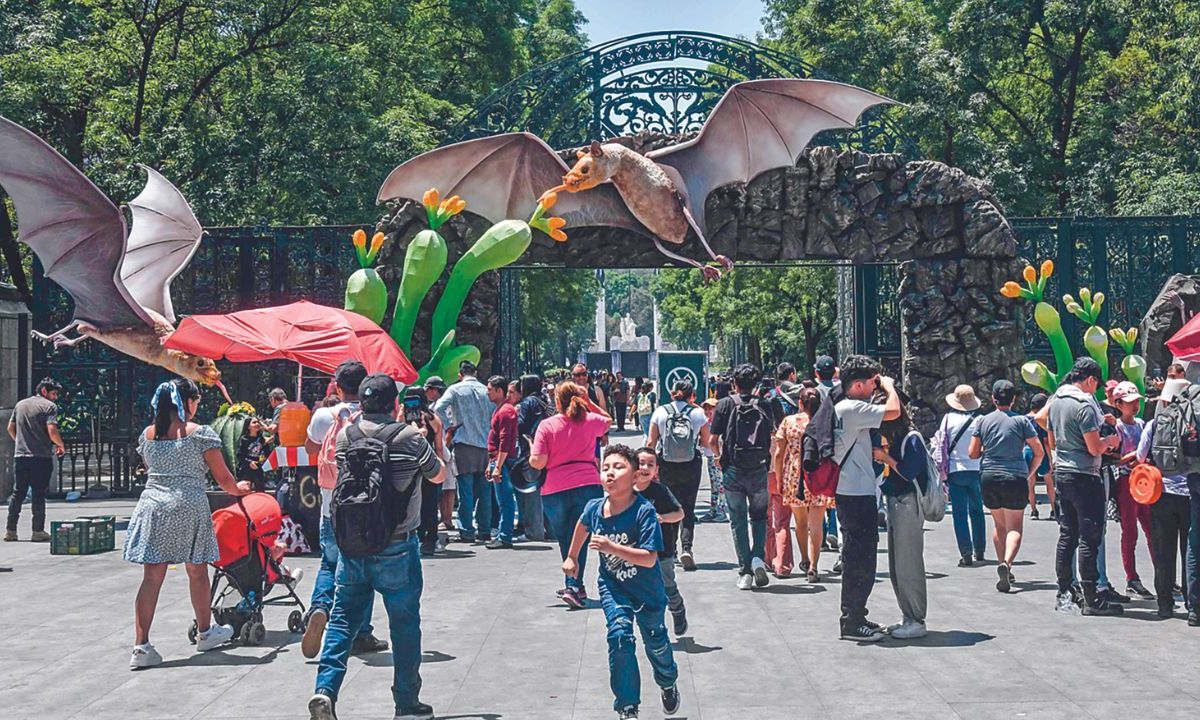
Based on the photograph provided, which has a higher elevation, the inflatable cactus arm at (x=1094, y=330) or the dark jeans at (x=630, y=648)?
the inflatable cactus arm at (x=1094, y=330)

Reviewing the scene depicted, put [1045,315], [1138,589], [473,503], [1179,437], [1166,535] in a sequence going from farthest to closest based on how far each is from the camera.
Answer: [1045,315] < [473,503] < [1138,589] < [1166,535] < [1179,437]

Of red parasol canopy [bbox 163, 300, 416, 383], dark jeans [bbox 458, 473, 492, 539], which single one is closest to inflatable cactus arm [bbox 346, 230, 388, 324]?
red parasol canopy [bbox 163, 300, 416, 383]

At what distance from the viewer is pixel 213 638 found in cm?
749

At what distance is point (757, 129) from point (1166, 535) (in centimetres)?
915

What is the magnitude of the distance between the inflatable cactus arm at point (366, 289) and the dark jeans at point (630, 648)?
958 cm

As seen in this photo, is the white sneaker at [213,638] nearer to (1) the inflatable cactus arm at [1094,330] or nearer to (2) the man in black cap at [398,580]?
(2) the man in black cap at [398,580]

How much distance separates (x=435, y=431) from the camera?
1059cm

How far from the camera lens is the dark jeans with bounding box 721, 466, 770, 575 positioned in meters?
9.52

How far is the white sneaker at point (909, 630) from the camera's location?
7660mm

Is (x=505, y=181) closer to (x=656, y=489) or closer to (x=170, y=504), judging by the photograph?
(x=170, y=504)

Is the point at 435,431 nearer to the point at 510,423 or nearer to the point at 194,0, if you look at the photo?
the point at 510,423

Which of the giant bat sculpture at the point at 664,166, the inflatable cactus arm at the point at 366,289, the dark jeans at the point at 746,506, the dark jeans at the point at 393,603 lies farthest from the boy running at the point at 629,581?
the giant bat sculpture at the point at 664,166

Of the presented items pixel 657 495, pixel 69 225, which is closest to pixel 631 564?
pixel 657 495

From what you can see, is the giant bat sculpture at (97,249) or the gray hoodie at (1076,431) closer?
the gray hoodie at (1076,431)
